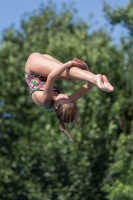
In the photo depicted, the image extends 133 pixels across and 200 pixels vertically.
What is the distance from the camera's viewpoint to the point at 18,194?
70.3ft

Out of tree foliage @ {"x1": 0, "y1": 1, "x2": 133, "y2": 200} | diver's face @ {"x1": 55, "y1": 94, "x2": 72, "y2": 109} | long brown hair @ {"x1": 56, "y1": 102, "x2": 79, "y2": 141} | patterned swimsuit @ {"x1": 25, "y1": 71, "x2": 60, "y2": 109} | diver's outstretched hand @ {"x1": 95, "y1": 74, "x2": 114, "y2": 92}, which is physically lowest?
diver's outstretched hand @ {"x1": 95, "y1": 74, "x2": 114, "y2": 92}

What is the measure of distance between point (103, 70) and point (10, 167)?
Answer: 398 centimetres

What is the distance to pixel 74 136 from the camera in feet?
65.2

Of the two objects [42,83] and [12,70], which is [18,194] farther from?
[42,83]

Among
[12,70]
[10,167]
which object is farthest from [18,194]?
[12,70]

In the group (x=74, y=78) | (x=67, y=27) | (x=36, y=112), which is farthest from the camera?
(x=67, y=27)

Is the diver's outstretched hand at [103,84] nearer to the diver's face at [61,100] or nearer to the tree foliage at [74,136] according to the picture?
the diver's face at [61,100]

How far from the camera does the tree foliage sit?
20203 mm

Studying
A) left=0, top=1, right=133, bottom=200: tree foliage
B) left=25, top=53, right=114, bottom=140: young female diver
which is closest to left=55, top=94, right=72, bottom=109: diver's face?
left=25, top=53, right=114, bottom=140: young female diver

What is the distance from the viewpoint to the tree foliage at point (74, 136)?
20.2 metres

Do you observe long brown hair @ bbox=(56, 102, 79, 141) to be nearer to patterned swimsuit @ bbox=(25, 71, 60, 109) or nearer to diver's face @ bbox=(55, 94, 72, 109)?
diver's face @ bbox=(55, 94, 72, 109)

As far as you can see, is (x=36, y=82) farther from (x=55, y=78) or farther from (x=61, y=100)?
(x=55, y=78)

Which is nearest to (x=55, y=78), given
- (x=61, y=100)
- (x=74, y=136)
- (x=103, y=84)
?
(x=61, y=100)

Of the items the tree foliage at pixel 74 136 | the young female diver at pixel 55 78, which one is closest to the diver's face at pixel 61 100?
the young female diver at pixel 55 78
